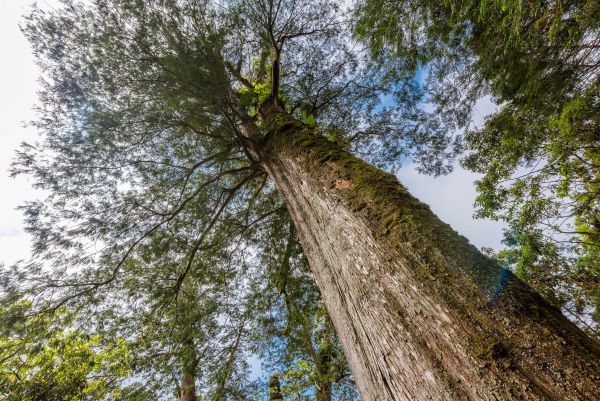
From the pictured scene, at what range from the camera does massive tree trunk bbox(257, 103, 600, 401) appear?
80cm

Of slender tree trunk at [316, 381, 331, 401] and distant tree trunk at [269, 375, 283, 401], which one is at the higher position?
distant tree trunk at [269, 375, 283, 401]

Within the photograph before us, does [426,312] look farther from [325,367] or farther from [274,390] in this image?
[274,390]

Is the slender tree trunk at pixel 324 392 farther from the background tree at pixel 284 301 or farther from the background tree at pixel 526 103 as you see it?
the background tree at pixel 526 103

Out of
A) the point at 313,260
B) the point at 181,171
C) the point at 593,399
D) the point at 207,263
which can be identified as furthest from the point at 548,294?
the point at 181,171

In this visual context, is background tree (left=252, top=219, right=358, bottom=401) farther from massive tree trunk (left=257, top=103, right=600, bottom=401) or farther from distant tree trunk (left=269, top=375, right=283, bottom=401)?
massive tree trunk (left=257, top=103, right=600, bottom=401)

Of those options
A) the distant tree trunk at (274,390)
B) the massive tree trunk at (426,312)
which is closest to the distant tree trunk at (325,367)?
the distant tree trunk at (274,390)

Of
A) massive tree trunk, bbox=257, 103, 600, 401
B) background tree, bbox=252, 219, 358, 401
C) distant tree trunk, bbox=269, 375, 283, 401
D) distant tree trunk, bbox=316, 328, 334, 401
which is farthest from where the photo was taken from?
distant tree trunk, bbox=269, 375, 283, 401

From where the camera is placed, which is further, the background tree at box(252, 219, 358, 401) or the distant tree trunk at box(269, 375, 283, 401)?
the distant tree trunk at box(269, 375, 283, 401)

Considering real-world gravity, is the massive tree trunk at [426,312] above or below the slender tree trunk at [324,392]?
below

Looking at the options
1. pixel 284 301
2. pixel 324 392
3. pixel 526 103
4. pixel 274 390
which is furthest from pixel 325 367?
pixel 526 103

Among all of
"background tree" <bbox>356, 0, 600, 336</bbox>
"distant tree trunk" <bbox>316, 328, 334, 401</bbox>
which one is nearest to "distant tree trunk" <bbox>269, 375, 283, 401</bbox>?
"distant tree trunk" <bbox>316, 328, 334, 401</bbox>

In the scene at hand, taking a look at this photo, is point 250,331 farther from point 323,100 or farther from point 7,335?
point 323,100

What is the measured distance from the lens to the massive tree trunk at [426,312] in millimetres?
799

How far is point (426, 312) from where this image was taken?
1.09 m
